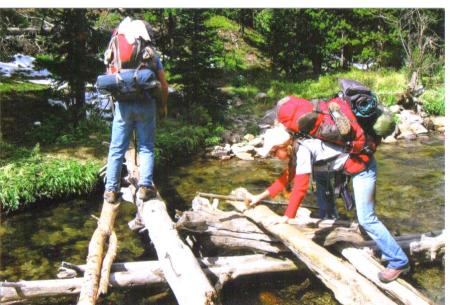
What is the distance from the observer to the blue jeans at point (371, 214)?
525 centimetres

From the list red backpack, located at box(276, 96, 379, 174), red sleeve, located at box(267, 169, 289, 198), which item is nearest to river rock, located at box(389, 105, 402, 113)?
red backpack, located at box(276, 96, 379, 174)

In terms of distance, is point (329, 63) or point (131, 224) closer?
point (131, 224)

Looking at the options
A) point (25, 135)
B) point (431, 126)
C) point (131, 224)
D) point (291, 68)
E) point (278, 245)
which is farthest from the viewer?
point (291, 68)

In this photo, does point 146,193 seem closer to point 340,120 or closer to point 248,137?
point 340,120

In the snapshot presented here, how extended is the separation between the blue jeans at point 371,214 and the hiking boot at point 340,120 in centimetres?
64

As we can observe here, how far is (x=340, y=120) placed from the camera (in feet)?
16.2

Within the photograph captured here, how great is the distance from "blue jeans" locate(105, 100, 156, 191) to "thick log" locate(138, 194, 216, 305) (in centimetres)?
51

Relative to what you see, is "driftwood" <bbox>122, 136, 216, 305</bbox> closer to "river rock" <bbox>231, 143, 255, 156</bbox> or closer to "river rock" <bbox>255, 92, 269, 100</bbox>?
"river rock" <bbox>231, 143, 255, 156</bbox>

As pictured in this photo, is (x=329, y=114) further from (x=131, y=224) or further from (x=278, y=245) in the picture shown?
(x=131, y=224)

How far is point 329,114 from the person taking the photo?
5051 millimetres

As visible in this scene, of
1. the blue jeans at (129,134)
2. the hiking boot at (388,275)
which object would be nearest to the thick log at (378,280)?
the hiking boot at (388,275)
